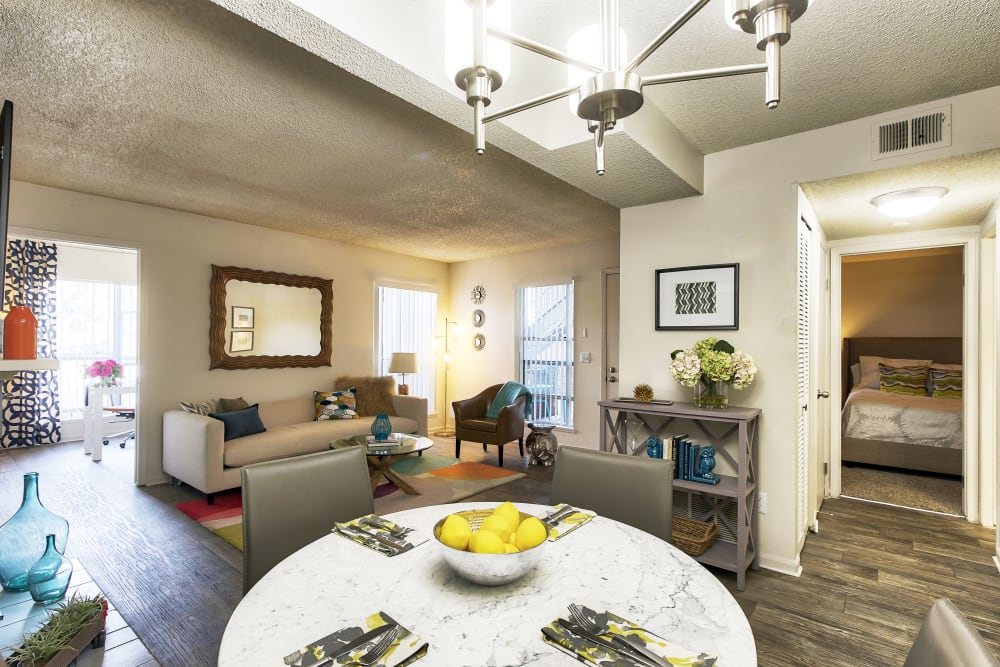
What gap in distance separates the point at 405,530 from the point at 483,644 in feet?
1.89

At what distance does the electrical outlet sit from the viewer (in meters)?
2.69

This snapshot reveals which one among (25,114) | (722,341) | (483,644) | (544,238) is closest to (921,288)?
(544,238)

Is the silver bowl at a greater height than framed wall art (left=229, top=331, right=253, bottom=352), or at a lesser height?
lesser

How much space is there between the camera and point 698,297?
114 inches

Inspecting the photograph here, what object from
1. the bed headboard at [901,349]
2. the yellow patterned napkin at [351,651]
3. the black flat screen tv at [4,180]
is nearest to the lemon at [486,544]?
the yellow patterned napkin at [351,651]

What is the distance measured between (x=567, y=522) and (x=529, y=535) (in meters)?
0.39

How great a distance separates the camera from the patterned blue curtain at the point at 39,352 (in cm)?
549

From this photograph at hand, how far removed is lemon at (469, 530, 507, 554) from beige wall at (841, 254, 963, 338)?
6845 mm

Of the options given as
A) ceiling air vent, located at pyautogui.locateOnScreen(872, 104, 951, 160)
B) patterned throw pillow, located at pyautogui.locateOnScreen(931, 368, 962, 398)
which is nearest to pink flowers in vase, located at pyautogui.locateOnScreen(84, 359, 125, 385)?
ceiling air vent, located at pyautogui.locateOnScreen(872, 104, 951, 160)

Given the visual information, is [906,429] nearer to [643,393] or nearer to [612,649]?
[643,393]

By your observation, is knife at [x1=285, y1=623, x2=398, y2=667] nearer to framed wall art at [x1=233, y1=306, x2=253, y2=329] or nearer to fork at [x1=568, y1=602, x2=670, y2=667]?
fork at [x1=568, y1=602, x2=670, y2=667]

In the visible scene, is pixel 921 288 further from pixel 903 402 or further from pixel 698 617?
pixel 698 617

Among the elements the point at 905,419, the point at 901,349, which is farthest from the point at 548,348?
the point at 901,349

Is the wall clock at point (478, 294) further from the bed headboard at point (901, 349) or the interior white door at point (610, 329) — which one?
the bed headboard at point (901, 349)
